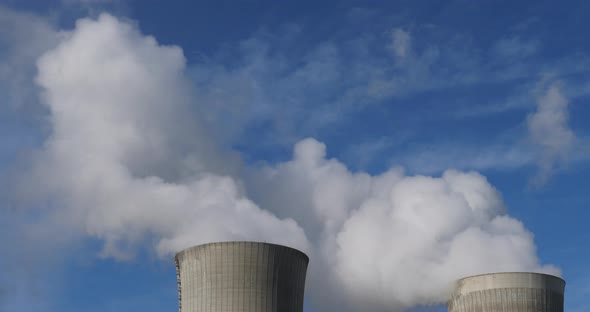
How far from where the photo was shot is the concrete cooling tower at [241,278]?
3228 cm

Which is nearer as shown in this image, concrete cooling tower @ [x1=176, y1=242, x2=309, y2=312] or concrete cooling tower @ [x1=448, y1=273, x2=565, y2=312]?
concrete cooling tower @ [x1=176, y1=242, x2=309, y2=312]

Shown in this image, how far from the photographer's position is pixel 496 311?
39.8 m

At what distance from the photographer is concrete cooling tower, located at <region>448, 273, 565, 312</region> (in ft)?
130

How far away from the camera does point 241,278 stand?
32.3 meters

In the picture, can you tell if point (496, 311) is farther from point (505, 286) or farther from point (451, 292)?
point (451, 292)

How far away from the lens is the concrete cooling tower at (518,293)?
3950 centimetres

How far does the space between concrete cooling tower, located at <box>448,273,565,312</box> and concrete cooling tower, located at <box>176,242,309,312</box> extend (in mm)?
11299

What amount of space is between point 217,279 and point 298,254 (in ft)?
11.3

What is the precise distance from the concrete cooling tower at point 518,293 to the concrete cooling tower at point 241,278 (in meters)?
11.3

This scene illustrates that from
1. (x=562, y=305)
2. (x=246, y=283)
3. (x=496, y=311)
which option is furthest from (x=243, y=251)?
(x=562, y=305)

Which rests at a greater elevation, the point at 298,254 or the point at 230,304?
the point at 298,254

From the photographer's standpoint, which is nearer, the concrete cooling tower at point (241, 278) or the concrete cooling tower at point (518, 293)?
the concrete cooling tower at point (241, 278)

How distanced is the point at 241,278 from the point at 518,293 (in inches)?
566

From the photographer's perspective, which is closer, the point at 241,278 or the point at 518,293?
the point at 241,278
